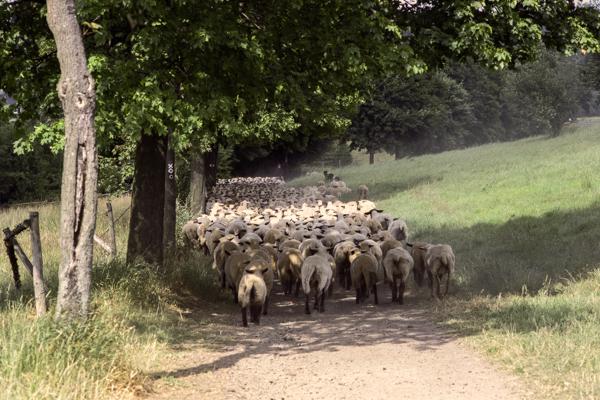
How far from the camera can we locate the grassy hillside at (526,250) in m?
8.55

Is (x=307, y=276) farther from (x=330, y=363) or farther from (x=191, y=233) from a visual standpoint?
(x=191, y=233)

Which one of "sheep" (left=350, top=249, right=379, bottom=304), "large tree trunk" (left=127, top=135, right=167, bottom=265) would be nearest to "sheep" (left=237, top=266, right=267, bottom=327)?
"large tree trunk" (left=127, top=135, right=167, bottom=265)

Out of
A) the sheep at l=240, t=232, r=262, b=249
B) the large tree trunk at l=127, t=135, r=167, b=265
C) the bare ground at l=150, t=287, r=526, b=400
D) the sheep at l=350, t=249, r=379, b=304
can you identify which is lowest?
the bare ground at l=150, t=287, r=526, b=400

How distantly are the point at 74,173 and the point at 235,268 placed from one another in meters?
7.02

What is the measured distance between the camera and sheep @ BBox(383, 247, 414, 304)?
46.9 feet

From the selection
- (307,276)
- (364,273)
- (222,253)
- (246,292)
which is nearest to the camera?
(246,292)

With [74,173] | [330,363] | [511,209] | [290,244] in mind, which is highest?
[74,173]

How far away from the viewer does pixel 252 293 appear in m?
12.1

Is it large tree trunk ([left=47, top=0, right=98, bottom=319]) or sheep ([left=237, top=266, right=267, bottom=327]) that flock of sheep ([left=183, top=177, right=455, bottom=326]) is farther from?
large tree trunk ([left=47, top=0, right=98, bottom=319])

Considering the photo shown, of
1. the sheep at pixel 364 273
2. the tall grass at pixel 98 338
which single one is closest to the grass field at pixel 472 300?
the tall grass at pixel 98 338

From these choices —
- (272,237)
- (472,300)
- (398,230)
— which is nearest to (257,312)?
(472,300)

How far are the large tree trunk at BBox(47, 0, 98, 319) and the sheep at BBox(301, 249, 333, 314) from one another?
6.62 m

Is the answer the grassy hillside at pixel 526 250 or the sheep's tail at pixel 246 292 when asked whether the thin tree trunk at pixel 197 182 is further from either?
the sheep's tail at pixel 246 292

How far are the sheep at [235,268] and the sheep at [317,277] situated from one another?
1149 mm
